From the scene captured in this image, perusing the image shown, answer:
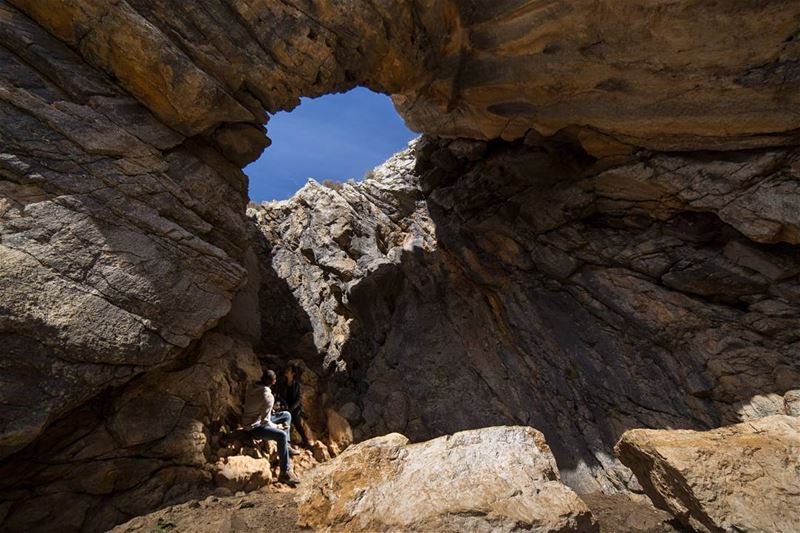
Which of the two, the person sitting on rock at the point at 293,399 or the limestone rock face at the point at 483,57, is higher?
the limestone rock face at the point at 483,57

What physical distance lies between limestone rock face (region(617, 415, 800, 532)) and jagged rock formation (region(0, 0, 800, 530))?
20.7ft

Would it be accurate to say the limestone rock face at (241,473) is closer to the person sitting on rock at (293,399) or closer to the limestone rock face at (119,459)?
the limestone rock face at (119,459)

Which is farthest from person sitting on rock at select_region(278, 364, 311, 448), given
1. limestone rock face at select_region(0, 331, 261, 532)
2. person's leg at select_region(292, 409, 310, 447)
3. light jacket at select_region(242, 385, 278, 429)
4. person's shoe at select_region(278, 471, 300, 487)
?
limestone rock face at select_region(0, 331, 261, 532)

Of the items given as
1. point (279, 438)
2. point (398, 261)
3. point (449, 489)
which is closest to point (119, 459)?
point (279, 438)

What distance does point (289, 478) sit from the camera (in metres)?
10.4

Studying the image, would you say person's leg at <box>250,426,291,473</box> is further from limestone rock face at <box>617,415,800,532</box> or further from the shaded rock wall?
limestone rock face at <box>617,415,800,532</box>

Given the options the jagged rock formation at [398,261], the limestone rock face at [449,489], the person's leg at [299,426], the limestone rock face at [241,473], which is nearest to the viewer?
the limestone rock face at [449,489]

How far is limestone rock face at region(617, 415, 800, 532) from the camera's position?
16.8 ft

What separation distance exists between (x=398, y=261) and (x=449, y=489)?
12181mm

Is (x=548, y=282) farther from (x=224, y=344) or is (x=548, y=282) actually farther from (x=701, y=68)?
(x=224, y=344)

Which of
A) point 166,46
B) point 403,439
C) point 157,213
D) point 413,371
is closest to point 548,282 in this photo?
point 413,371

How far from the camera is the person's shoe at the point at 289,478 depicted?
10.4m

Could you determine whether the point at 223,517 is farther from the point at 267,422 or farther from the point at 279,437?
the point at 267,422

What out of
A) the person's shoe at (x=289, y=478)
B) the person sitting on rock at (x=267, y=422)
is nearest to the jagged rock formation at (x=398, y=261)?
the person sitting on rock at (x=267, y=422)
